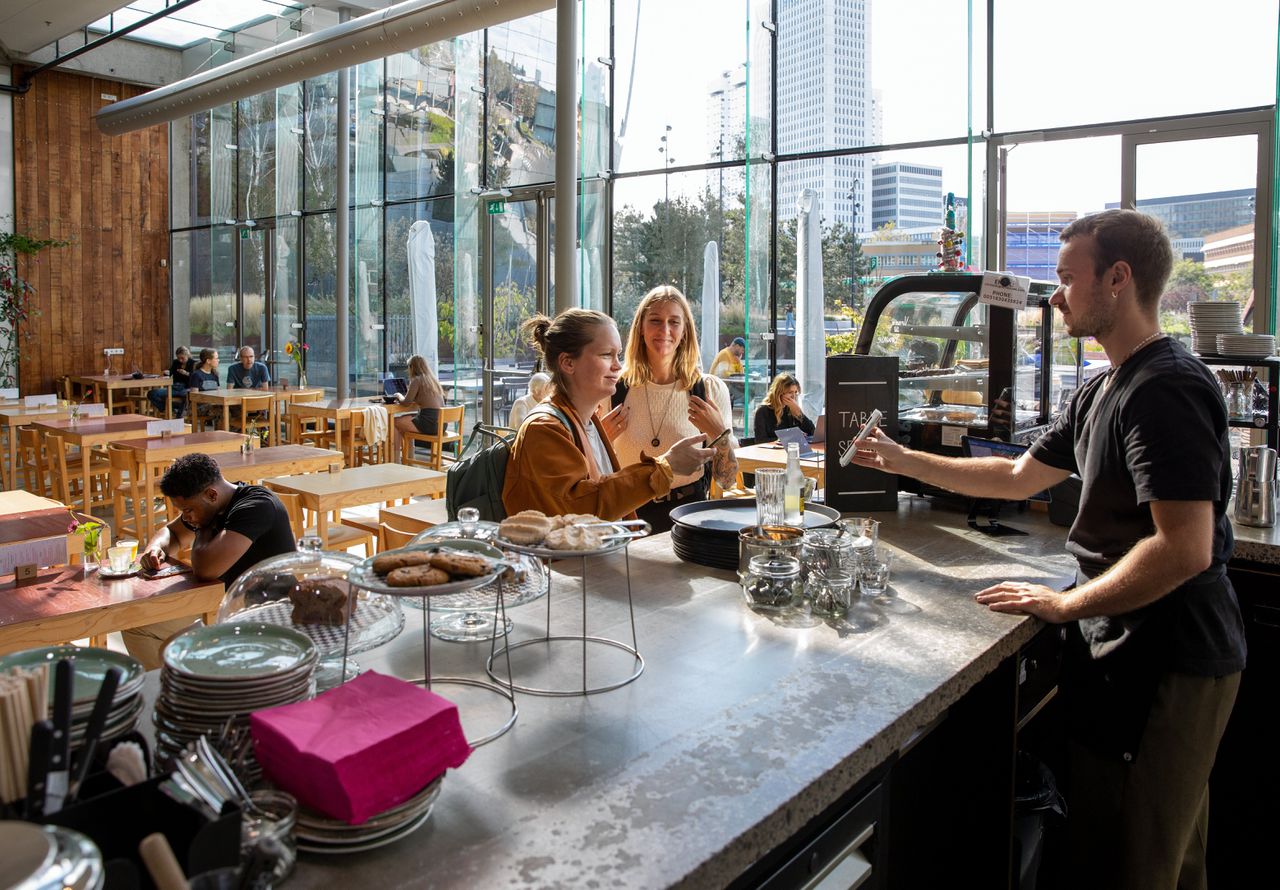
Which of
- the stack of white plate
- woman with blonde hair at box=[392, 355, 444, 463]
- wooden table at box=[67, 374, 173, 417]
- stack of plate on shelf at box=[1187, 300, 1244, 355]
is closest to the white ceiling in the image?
wooden table at box=[67, 374, 173, 417]

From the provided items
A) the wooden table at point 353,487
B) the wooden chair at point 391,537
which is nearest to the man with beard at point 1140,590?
the wooden chair at point 391,537

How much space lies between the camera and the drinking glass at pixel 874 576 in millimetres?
2238

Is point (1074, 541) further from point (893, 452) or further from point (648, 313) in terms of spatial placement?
point (648, 313)

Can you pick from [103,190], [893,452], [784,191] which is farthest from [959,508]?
[103,190]

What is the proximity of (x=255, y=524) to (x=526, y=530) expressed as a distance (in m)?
2.35

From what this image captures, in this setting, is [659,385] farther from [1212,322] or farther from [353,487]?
[1212,322]

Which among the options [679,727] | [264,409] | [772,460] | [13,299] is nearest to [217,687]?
[679,727]

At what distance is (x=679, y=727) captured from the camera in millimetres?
1476

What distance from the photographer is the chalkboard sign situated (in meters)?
3.06

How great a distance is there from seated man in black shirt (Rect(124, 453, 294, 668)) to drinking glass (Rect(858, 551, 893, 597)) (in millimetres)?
2407

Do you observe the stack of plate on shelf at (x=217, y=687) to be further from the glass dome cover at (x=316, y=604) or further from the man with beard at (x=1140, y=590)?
the man with beard at (x=1140, y=590)

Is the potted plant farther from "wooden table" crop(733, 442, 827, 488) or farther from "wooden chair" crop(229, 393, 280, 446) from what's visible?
"wooden table" crop(733, 442, 827, 488)

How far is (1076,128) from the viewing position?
6.26 m

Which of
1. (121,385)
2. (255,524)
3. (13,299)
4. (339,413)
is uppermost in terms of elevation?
(13,299)
